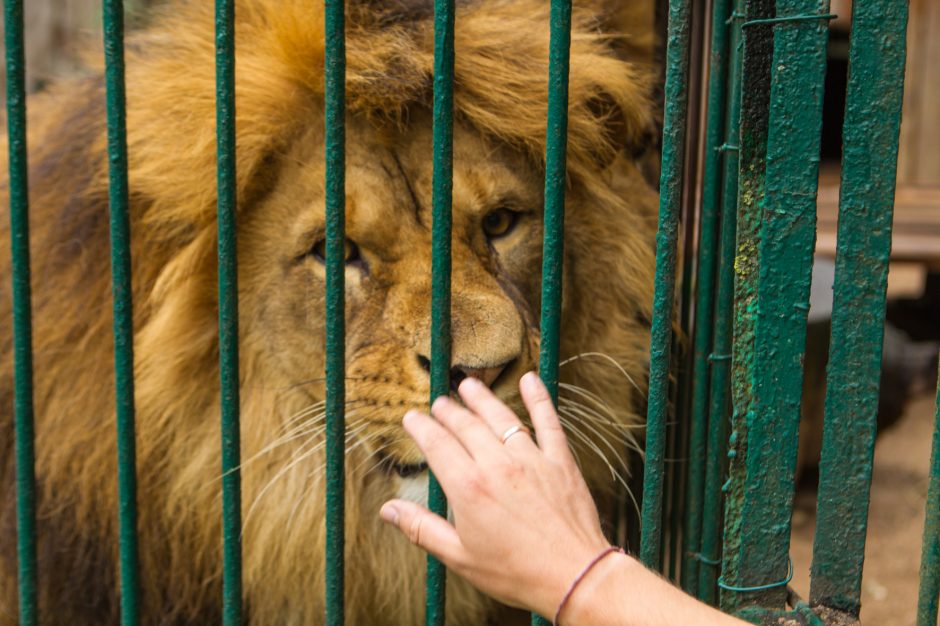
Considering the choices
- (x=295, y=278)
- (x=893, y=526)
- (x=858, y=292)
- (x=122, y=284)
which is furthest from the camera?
(x=893, y=526)

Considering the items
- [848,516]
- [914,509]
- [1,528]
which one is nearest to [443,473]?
[848,516]

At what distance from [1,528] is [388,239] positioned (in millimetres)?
1104

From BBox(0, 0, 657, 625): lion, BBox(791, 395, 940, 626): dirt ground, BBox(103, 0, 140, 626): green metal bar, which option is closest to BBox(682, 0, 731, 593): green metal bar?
BBox(0, 0, 657, 625): lion

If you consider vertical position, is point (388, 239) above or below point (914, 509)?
above

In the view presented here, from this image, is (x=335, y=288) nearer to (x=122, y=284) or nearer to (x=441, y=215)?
(x=441, y=215)

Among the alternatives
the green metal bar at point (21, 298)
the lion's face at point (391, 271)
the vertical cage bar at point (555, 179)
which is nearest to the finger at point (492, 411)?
the vertical cage bar at point (555, 179)

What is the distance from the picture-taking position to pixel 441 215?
1.36m

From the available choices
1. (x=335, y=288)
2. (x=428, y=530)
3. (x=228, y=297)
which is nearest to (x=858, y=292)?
(x=428, y=530)

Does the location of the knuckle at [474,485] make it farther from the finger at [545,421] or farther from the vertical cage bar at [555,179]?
the vertical cage bar at [555,179]

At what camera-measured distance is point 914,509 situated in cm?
430

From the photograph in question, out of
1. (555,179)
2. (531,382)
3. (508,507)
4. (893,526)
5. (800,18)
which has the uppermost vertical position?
(800,18)

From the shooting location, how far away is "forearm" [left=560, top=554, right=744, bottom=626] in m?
1.06

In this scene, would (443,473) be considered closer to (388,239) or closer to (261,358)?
(388,239)

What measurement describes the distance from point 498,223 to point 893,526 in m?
2.92
